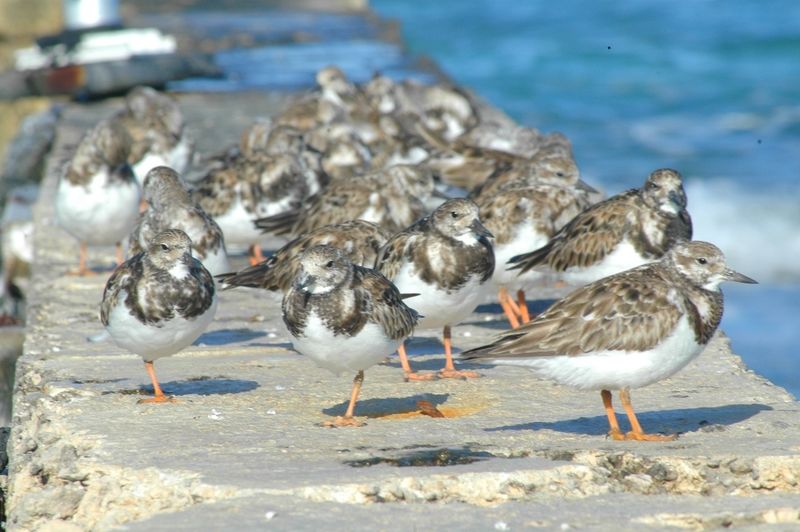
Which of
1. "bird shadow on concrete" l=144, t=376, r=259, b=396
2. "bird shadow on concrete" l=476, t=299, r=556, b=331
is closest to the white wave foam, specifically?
"bird shadow on concrete" l=476, t=299, r=556, b=331

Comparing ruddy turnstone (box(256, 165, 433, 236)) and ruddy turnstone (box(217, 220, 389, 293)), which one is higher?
ruddy turnstone (box(256, 165, 433, 236))

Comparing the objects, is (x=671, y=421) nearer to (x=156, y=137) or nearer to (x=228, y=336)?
(x=228, y=336)

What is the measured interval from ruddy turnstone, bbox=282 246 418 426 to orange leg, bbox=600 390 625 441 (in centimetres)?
95

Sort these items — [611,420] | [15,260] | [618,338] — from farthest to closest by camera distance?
1. [15,260]
2. [611,420]
3. [618,338]

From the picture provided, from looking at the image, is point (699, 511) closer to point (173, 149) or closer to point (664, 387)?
point (664, 387)

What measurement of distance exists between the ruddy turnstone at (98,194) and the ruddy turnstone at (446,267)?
2.91 meters

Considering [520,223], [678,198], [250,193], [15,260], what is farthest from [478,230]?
[15,260]

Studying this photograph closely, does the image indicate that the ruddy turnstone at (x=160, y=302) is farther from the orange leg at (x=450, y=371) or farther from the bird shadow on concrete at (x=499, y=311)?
the bird shadow on concrete at (x=499, y=311)

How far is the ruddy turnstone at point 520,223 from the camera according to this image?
25.4 ft

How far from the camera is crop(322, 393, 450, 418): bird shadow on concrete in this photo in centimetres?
608

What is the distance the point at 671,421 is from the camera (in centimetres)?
587

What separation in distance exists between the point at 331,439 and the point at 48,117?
11.0m

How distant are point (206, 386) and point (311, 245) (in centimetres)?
107

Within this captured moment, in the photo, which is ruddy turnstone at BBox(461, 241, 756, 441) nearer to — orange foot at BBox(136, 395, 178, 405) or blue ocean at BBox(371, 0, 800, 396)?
orange foot at BBox(136, 395, 178, 405)
